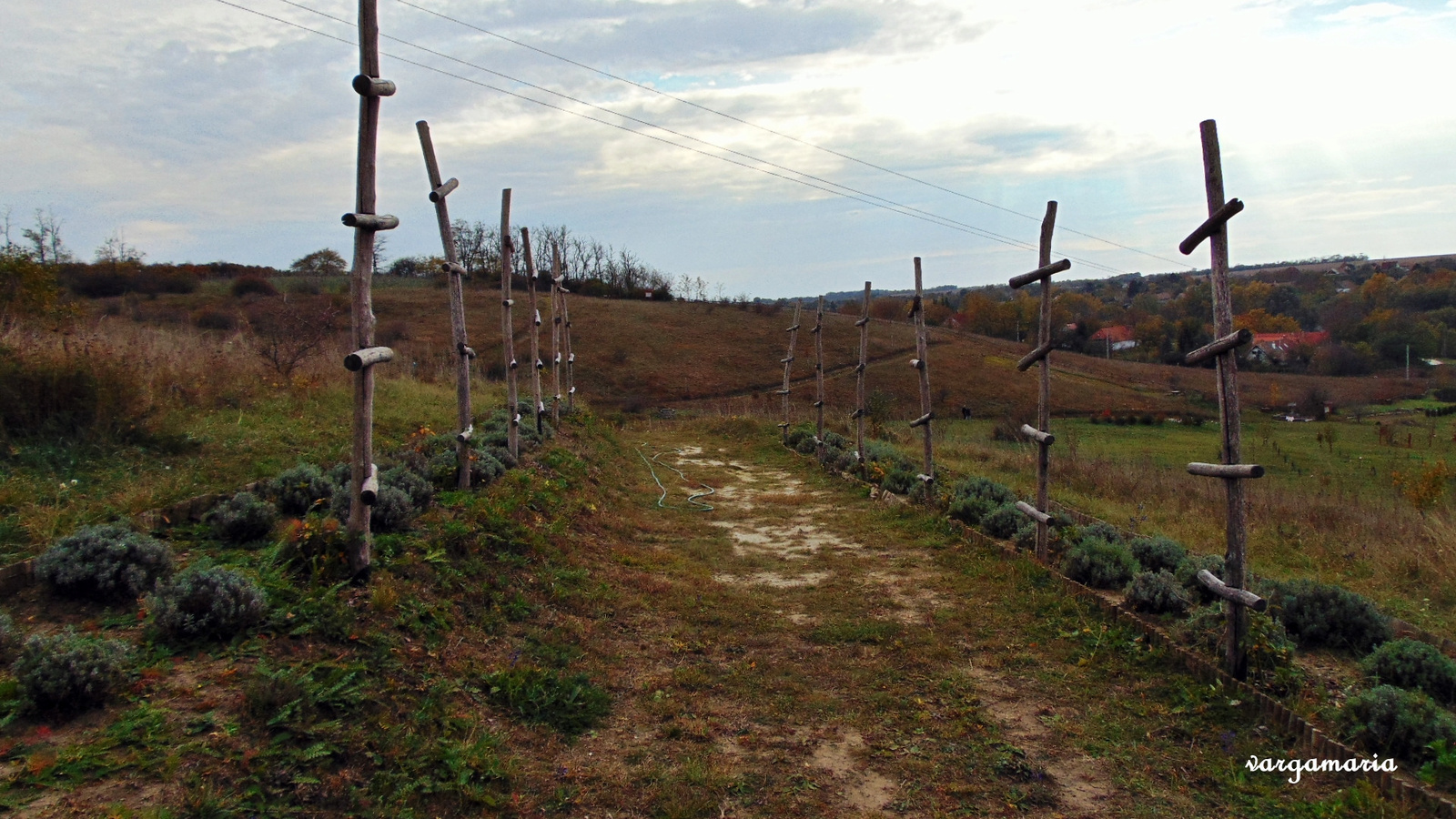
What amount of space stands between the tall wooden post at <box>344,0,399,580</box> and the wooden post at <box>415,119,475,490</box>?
2.27 metres

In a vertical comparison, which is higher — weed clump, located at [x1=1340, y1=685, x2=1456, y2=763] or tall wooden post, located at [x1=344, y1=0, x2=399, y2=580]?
tall wooden post, located at [x1=344, y1=0, x2=399, y2=580]

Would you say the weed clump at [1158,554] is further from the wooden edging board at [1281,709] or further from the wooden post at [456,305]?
the wooden post at [456,305]

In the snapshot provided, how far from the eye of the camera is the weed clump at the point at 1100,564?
6090mm

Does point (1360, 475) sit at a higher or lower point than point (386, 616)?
lower

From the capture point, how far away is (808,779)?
3.70 m

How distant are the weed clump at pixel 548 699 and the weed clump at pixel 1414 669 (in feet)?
13.1

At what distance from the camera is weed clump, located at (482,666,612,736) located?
13.5ft

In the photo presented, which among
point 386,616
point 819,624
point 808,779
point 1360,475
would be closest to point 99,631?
point 386,616

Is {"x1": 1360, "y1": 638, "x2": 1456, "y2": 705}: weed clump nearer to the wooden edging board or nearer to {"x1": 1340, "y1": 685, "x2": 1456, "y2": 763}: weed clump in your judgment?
{"x1": 1340, "y1": 685, "x2": 1456, "y2": 763}: weed clump

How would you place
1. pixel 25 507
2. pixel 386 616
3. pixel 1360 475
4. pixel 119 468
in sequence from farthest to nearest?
pixel 1360 475 → pixel 119 468 → pixel 25 507 → pixel 386 616

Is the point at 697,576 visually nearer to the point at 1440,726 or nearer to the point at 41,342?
the point at 1440,726

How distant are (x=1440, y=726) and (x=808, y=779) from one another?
2.65 m

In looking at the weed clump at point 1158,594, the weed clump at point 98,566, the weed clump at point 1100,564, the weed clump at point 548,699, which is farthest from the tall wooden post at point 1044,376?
the weed clump at point 98,566

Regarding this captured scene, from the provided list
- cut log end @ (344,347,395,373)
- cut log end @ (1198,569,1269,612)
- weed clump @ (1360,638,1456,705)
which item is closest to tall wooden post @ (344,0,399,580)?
cut log end @ (344,347,395,373)
